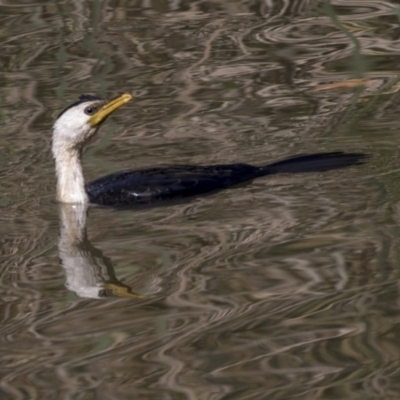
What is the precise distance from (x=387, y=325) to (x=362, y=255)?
96 centimetres

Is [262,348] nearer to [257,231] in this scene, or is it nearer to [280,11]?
[257,231]

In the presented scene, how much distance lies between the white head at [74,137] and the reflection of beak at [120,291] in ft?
6.17

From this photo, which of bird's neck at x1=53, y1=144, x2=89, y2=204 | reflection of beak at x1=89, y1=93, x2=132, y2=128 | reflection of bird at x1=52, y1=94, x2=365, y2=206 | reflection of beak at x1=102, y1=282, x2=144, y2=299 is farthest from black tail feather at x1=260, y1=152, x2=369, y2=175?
reflection of beak at x1=102, y1=282, x2=144, y2=299

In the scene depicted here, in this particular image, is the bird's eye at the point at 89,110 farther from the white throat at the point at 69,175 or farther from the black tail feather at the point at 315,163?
the black tail feather at the point at 315,163

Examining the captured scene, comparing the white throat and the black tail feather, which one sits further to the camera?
the black tail feather

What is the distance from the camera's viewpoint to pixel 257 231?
6734 mm

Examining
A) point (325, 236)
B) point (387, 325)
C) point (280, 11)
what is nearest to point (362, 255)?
point (325, 236)

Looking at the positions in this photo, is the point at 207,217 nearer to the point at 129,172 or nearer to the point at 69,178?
the point at 129,172

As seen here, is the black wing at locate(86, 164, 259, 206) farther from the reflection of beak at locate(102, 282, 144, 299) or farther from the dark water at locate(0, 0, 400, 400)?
the reflection of beak at locate(102, 282, 144, 299)

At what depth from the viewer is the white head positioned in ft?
26.0

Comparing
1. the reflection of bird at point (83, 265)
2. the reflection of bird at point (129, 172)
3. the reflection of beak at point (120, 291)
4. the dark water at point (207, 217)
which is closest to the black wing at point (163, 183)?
the reflection of bird at point (129, 172)

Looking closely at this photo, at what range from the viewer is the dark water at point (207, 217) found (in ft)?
16.5

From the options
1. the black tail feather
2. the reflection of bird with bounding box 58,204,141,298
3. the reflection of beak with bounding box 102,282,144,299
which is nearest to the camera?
the reflection of beak with bounding box 102,282,144,299

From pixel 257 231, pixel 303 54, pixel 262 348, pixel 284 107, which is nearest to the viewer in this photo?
pixel 262 348
